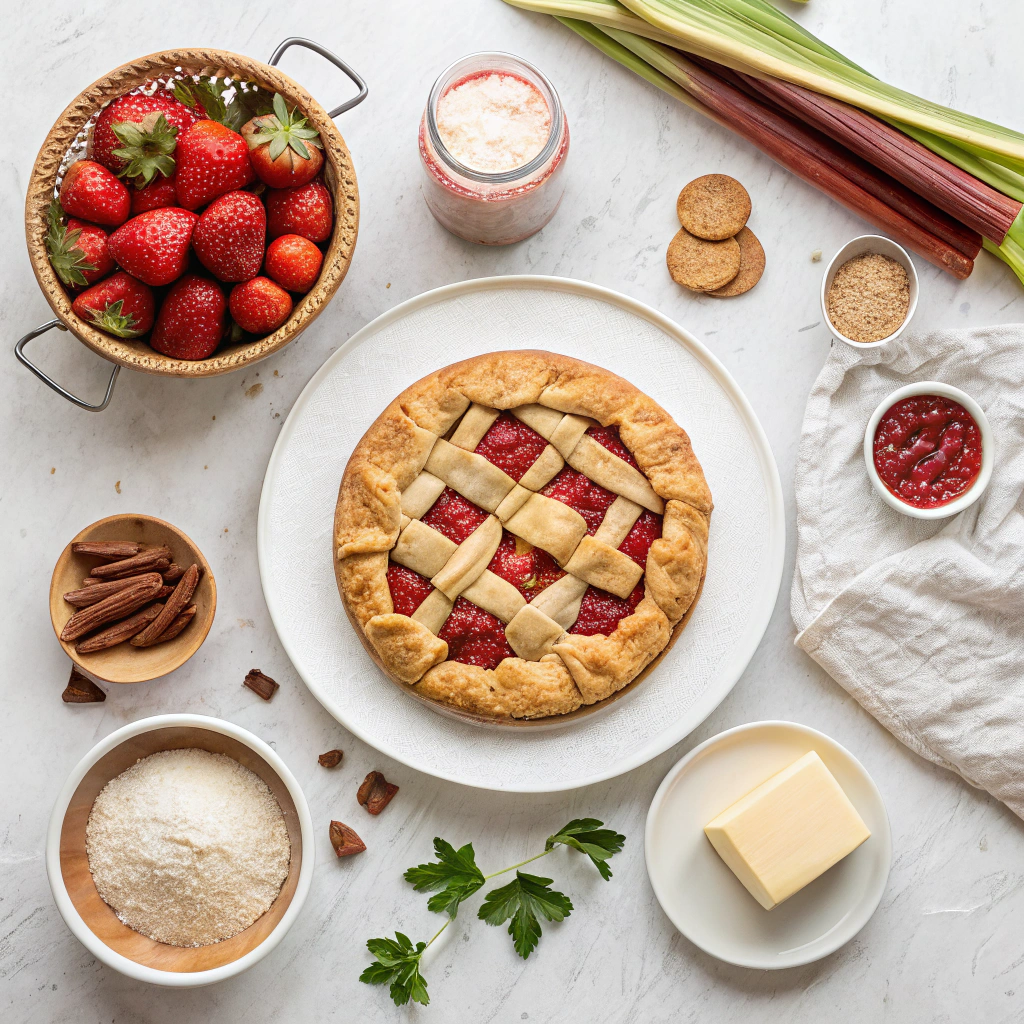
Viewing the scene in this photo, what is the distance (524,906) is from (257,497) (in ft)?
4.45

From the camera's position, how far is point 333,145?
6.57 ft

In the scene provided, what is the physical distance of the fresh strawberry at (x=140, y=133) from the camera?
191 cm

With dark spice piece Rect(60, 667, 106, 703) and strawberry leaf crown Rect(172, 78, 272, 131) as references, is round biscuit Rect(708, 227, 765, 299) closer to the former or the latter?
strawberry leaf crown Rect(172, 78, 272, 131)

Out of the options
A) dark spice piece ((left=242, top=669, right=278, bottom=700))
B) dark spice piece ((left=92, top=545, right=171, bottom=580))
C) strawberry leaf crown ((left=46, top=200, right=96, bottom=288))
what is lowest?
dark spice piece ((left=242, top=669, right=278, bottom=700))

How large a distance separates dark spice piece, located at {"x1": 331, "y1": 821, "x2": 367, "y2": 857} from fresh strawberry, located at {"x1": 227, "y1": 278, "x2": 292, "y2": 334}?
136 cm

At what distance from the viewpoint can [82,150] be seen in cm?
204

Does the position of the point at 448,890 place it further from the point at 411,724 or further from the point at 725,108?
the point at 725,108

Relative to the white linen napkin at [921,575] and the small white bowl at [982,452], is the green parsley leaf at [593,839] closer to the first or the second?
the white linen napkin at [921,575]

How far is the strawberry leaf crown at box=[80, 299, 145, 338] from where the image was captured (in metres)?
1.95

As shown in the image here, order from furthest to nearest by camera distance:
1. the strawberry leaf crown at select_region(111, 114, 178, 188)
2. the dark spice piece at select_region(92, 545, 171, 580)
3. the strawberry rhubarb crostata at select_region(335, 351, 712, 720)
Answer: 1. the dark spice piece at select_region(92, 545, 171, 580)
2. the strawberry rhubarb crostata at select_region(335, 351, 712, 720)
3. the strawberry leaf crown at select_region(111, 114, 178, 188)

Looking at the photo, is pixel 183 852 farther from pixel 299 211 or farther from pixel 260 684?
pixel 299 211

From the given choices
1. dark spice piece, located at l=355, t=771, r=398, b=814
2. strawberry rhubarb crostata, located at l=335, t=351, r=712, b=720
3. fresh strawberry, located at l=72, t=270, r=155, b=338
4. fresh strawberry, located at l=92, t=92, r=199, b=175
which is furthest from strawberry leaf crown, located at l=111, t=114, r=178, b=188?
dark spice piece, located at l=355, t=771, r=398, b=814

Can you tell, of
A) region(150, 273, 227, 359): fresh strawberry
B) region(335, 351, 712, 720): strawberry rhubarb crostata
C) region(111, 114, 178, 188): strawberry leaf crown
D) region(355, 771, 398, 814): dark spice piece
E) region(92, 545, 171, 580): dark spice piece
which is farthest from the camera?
region(355, 771, 398, 814): dark spice piece

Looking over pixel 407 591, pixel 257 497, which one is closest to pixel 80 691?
pixel 257 497
